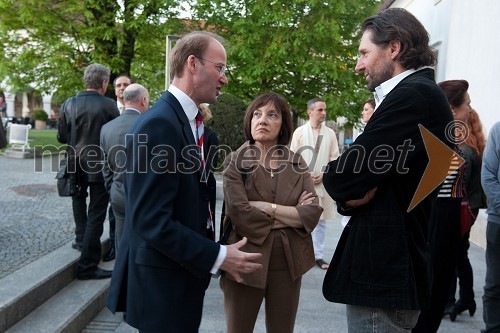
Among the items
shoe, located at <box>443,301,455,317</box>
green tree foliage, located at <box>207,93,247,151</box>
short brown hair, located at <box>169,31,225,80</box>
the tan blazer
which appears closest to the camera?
short brown hair, located at <box>169,31,225,80</box>

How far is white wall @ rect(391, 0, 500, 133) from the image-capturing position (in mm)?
7891

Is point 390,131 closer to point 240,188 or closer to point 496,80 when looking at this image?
point 240,188

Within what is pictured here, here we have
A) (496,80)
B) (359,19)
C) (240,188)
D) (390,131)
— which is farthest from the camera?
(359,19)

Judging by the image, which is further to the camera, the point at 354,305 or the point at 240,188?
the point at 240,188

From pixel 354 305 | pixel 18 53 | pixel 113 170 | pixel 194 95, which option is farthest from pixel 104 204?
pixel 18 53

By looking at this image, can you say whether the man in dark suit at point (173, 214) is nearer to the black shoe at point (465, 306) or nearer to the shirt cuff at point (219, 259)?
the shirt cuff at point (219, 259)

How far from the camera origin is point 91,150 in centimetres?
491

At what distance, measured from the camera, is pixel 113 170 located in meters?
4.26

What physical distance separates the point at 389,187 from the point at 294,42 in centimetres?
1184

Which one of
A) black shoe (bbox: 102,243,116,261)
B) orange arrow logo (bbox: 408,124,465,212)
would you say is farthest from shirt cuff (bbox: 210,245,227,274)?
black shoe (bbox: 102,243,116,261)

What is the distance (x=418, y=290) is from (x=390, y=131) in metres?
0.69

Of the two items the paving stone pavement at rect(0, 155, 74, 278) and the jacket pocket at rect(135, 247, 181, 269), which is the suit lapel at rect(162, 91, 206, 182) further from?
the paving stone pavement at rect(0, 155, 74, 278)

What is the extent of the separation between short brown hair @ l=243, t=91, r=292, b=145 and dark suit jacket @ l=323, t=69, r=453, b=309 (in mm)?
1275

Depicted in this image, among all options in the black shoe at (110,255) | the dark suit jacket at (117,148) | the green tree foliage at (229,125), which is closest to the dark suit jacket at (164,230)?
the dark suit jacket at (117,148)
